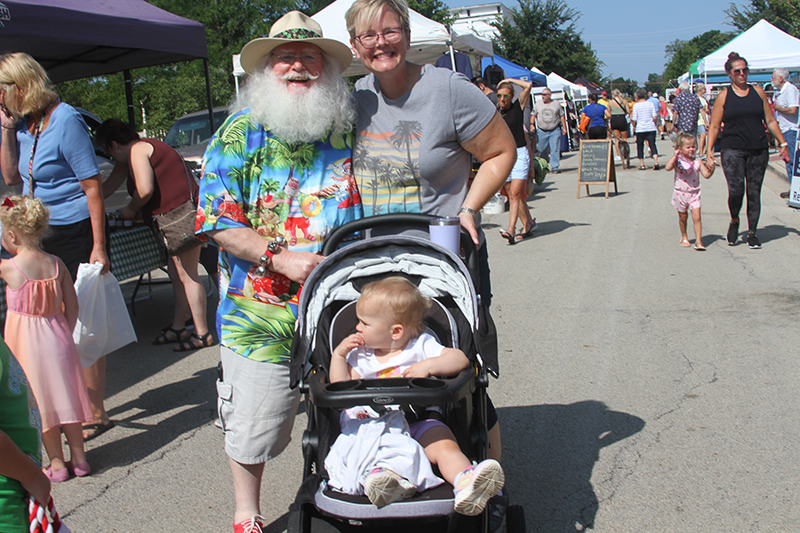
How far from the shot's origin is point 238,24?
22.0m

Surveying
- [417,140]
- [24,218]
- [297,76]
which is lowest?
[24,218]

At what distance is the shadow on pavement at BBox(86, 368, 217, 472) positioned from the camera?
12.8ft

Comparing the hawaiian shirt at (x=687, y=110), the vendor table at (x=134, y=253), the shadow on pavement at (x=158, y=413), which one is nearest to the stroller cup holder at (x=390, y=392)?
the shadow on pavement at (x=158, y=413)

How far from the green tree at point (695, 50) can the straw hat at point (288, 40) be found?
90116mm

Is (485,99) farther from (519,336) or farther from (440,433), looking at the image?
(519,336)

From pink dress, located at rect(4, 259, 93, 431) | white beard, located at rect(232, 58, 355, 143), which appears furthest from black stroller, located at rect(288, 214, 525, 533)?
pink dress, located at rect(4, 259, 93, 431)

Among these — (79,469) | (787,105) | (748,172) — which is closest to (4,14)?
(79,469)

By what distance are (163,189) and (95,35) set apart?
200 cm

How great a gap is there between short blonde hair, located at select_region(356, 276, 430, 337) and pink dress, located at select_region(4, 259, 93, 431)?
6.26ft

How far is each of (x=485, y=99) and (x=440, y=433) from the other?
4.54 feet

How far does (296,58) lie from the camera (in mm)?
2637

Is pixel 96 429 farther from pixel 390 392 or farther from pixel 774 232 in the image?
pixel 774 232

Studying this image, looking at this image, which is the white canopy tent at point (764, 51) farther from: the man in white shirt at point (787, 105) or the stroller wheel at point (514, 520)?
the stroller wheel at point (514, 520)

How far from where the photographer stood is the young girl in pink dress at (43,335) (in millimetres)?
3396
